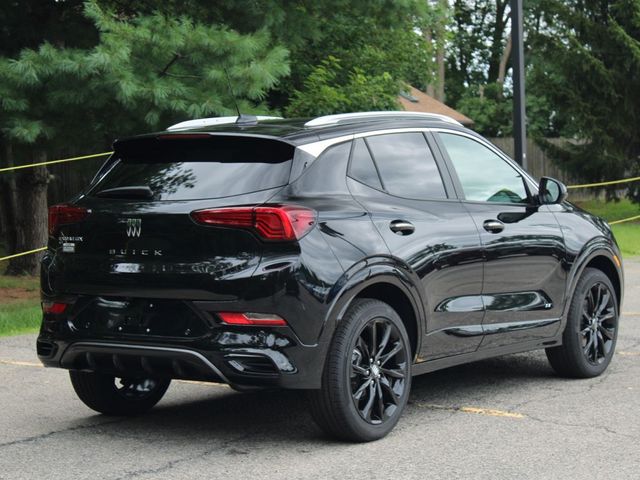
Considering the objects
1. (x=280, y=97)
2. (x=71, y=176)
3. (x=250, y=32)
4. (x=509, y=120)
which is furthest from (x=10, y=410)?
(x=509, y=120)

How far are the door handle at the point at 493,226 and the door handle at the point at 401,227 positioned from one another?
0.80m

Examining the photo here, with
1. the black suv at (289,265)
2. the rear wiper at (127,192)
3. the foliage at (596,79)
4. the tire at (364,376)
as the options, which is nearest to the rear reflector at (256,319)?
the black suv at (289,265)

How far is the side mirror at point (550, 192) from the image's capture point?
7805 millimetres

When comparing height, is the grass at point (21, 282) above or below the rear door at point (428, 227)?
below

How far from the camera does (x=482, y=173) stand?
24.8ft

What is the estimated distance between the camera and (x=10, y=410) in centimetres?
738

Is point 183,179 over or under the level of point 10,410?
over

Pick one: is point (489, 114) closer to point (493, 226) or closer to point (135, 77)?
point (135, 77)

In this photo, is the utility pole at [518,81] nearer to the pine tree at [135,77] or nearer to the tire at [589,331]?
the pine tree at [135,77]

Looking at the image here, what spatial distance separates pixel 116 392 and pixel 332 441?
1.57 m

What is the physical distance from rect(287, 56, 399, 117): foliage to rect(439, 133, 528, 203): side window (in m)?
11.3

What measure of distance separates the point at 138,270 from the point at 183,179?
0.57m

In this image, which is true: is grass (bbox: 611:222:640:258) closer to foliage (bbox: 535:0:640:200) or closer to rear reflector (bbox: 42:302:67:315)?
foliage (bbox: 535:0:640:200)

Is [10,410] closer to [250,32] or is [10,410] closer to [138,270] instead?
[138,270]
